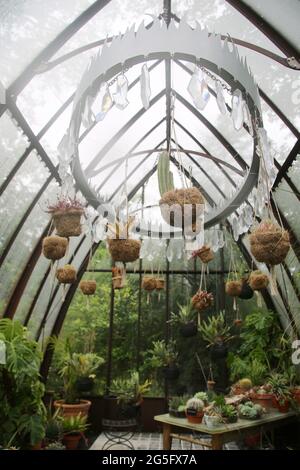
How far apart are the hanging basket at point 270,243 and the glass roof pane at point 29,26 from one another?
2521 millimetres

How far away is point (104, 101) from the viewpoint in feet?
8.07

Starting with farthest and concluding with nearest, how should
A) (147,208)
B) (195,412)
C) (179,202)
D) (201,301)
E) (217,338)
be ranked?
(217,338) < (147,208) < (201,301) < (195,412) < (179,202)

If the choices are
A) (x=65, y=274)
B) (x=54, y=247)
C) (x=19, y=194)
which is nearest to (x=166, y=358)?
(x=65, y=274)

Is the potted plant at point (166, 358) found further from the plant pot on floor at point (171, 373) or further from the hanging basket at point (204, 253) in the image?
the hanging basket at point (204, 253)

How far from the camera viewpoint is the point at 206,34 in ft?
7.83

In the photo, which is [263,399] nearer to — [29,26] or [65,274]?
[65,274]

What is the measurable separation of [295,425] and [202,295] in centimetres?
304

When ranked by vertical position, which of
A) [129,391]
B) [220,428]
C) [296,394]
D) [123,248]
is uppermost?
[123,248]

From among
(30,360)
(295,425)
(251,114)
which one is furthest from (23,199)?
(295,425)

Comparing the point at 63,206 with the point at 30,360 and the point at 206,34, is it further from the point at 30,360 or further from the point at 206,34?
the point at 30,360

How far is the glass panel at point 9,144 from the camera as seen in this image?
154 inches

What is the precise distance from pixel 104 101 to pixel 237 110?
91 cm

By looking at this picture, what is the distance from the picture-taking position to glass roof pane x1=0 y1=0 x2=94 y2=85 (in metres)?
3.08
